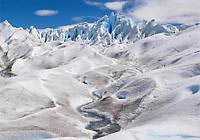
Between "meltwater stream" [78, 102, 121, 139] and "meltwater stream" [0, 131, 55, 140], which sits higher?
"meltwater stream" [78, 102, 121, 139]

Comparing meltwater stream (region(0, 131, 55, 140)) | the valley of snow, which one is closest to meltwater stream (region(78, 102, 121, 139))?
the valley of snow

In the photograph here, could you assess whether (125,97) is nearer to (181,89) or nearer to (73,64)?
(181,89)

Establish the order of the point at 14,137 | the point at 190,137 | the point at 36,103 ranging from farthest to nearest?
the point at 36,103 < the point at 14,137 < the point at 190,137

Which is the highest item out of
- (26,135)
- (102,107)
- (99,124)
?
(102,107)

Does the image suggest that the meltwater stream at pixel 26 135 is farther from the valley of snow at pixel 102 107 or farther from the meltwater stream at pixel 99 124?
the meltwater stream at pixel 99 124

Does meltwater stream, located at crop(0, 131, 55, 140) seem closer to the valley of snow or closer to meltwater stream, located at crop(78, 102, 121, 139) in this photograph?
the valley of snow

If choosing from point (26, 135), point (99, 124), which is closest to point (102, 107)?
point (99, 124)

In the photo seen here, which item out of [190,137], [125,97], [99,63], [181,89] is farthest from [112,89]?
[99,63]

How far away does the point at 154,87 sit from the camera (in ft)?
186

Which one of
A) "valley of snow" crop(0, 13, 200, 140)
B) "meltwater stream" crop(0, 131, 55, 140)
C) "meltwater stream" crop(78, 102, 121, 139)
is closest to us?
"valley of snow" crop(0, 13, 200, 140)

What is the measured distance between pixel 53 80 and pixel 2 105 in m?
17.7

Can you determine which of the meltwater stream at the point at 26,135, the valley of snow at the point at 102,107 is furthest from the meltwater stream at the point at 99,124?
the meltwater stream at the point at 26,135

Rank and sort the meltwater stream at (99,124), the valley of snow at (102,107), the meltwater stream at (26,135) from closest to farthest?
the valley of snow at (102,107) → the meltwater stream at (26,135) → the meltwater stream at (99,124)

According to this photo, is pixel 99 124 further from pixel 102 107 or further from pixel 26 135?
pixel 26 135
